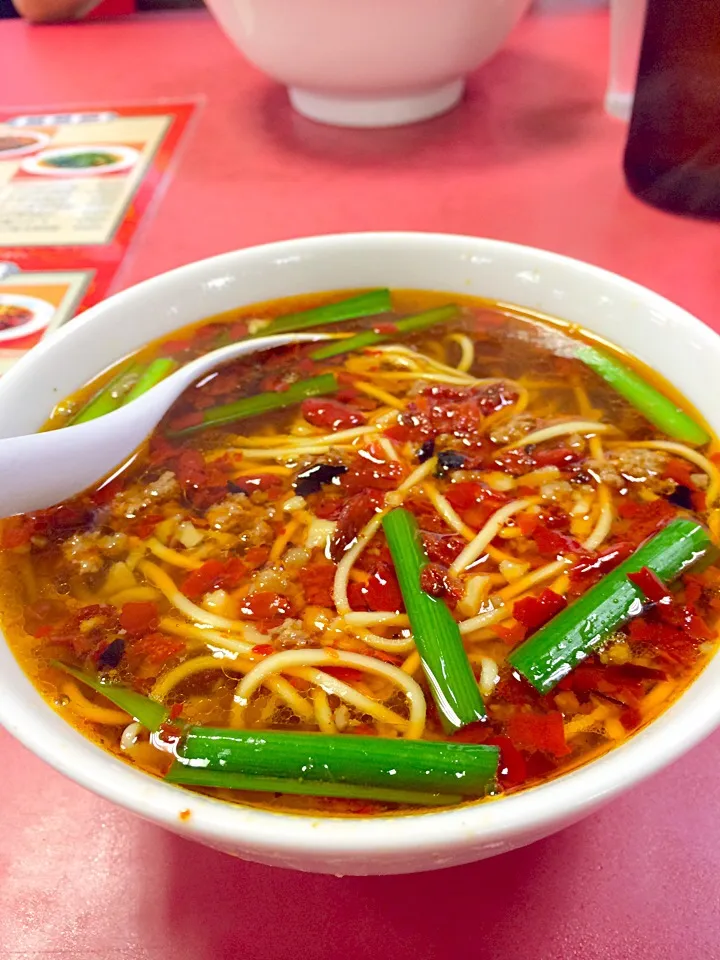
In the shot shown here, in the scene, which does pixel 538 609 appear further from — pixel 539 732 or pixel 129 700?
pixel 129 700

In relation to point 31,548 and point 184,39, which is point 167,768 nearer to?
point 31,548

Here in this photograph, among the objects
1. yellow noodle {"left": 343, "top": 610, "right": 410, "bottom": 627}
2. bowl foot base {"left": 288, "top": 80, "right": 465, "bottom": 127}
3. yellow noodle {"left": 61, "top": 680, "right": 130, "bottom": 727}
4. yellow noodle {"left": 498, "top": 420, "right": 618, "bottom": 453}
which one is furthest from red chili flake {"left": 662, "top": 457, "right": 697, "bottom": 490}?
bowl foot base {"left": 288, "top": 80, "right": 465, "bottom": 127}

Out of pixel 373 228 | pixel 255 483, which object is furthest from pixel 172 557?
pixel 373 228

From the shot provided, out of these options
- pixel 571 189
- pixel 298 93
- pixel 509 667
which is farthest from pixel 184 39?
pixel 509 667

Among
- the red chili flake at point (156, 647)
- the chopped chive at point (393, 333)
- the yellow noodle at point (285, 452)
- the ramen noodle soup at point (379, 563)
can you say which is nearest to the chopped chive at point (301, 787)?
the ramen noodle soup at point (379, 563)

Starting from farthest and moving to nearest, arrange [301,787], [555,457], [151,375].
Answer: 1. [151,375]
2. [555,457]
3. [301,787]

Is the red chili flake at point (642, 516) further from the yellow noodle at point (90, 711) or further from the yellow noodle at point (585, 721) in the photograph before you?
the yellow noodle at point (90, 711)
